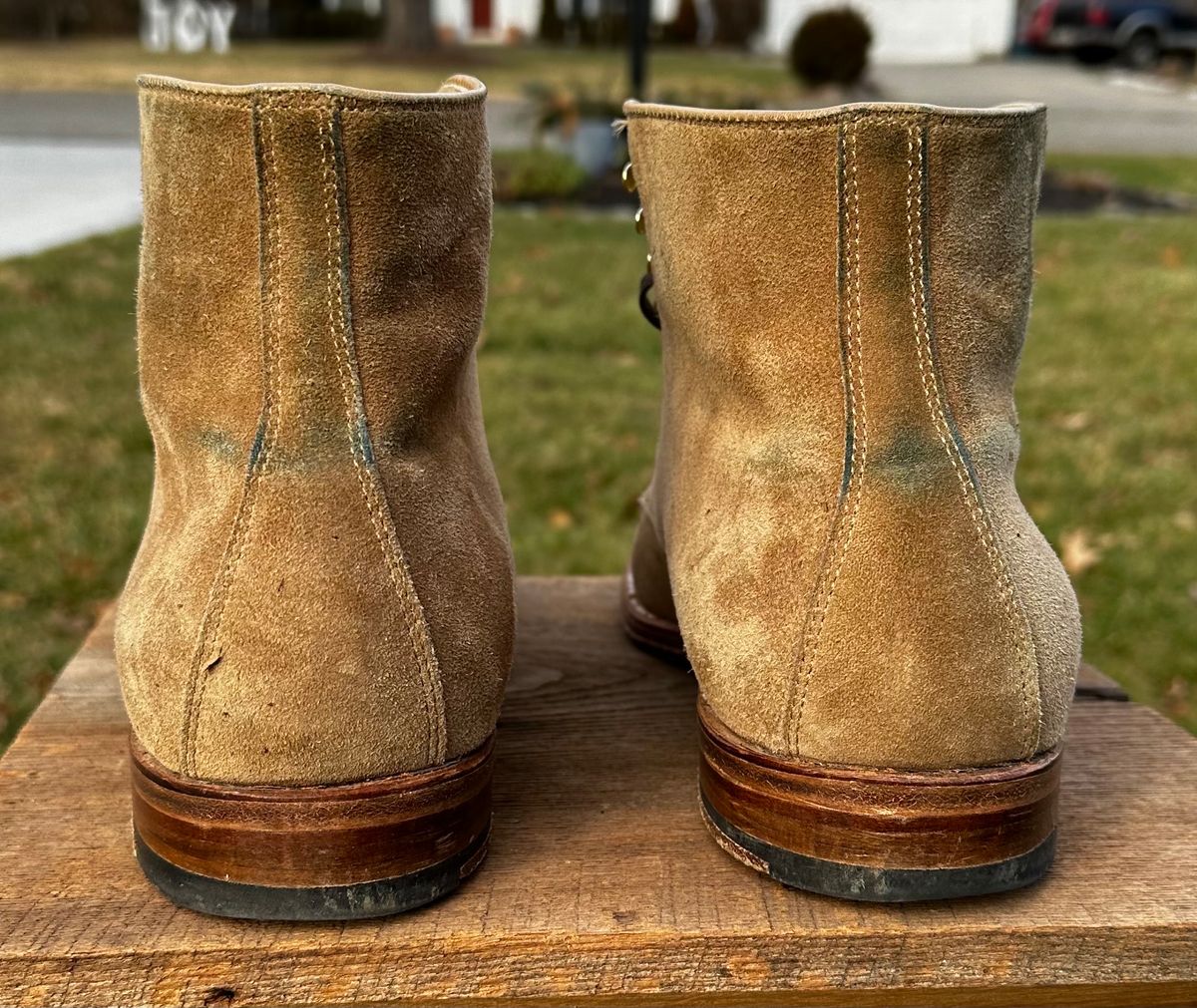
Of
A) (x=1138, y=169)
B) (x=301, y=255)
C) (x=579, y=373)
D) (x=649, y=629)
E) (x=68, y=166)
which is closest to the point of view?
(x=301, y=255)

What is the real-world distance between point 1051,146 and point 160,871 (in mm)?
11218

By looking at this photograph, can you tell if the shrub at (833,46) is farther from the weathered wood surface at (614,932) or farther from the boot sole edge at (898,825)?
the boot sole edge at (898,825)

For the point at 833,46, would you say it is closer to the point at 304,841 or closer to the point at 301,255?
the point at 301,255

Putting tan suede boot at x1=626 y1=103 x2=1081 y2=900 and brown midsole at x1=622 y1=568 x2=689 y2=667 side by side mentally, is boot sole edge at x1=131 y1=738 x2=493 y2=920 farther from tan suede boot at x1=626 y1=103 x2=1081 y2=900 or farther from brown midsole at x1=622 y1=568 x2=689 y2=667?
brown midsole at x1=622 y1=568 x2=689 y2=667

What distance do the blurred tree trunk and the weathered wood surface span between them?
21464 mm

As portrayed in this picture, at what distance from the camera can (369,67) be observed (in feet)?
63.4

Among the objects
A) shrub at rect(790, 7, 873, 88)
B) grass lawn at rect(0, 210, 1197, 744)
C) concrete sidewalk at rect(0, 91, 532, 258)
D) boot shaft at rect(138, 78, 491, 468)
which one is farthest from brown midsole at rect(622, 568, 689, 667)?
shrub at rect(790, 7, 873, 88)

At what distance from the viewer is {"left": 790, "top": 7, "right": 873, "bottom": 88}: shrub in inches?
551

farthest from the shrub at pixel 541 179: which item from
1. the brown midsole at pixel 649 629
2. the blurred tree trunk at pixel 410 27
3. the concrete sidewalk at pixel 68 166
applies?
the blurred tree trunk at pixel 410 27

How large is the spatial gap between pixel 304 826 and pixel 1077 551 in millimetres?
2358

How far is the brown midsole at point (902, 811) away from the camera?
0.97 metres

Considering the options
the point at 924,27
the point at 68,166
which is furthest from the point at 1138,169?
the point at 924,27

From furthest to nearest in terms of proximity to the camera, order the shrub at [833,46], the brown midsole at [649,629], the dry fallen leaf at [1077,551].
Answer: the shrub at [833,46]
the dry fallen leaf at [1077,551]
the brown midsole at [649,629]

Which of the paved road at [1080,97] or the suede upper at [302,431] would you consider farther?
the paved road at [1080,97]
